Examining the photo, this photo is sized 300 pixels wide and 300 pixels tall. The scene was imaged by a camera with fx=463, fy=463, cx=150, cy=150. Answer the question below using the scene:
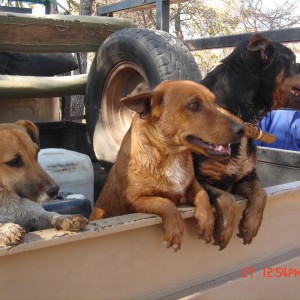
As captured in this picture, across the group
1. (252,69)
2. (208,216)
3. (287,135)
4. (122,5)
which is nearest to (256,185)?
(208,216)

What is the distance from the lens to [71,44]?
14.9 feet

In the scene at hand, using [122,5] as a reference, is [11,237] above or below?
below

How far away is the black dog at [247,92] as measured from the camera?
121 inches

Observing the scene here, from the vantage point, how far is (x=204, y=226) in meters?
2.41

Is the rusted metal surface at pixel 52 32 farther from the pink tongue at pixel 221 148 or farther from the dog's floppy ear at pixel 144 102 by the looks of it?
the pink tongue at pixel 221 148

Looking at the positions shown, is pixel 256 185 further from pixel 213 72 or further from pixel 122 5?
pixel 122 5

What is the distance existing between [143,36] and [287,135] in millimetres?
1903

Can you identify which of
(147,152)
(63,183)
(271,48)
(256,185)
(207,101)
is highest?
(271,48)

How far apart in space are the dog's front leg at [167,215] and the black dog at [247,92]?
1.77 feet

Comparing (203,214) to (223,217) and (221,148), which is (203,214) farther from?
(221,148)

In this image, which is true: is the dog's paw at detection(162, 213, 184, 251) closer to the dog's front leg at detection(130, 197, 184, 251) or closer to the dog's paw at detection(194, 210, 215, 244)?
the dog's front leg at detection(130, 197, 184, 251)

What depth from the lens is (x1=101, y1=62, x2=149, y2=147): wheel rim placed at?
4469 millimetres

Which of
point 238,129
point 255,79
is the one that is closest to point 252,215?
point 238,129
